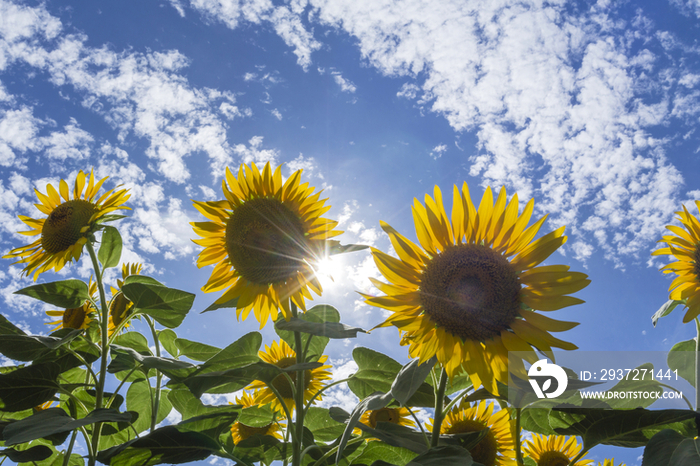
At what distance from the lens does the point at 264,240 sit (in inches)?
76.6

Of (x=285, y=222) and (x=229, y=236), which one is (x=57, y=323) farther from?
(x=285, y=222)

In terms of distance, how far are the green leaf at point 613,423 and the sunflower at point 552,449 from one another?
35.8 inches

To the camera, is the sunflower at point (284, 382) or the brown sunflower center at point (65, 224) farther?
the sunflower at point (284, 382)

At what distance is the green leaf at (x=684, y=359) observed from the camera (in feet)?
6.84

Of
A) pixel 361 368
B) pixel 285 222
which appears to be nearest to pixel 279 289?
pixel 285 222

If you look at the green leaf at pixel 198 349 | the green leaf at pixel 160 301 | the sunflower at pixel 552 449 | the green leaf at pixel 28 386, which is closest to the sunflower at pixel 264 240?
the green leaf at pixel 160 301

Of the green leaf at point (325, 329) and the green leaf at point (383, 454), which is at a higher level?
the green leaf at point (325, 329)

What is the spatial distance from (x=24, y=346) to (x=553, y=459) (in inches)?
103

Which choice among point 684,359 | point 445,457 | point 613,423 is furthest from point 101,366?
point 684,359

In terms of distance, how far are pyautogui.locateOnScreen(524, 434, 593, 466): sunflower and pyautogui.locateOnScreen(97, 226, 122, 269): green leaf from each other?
239 cm

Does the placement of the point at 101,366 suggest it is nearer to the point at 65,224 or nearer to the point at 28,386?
the point at 28,386

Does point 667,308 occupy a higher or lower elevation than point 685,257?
lower

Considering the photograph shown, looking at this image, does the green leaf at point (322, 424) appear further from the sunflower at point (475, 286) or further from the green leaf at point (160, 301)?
the sunflower at point (475, 286)

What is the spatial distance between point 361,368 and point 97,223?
153 centimetres
